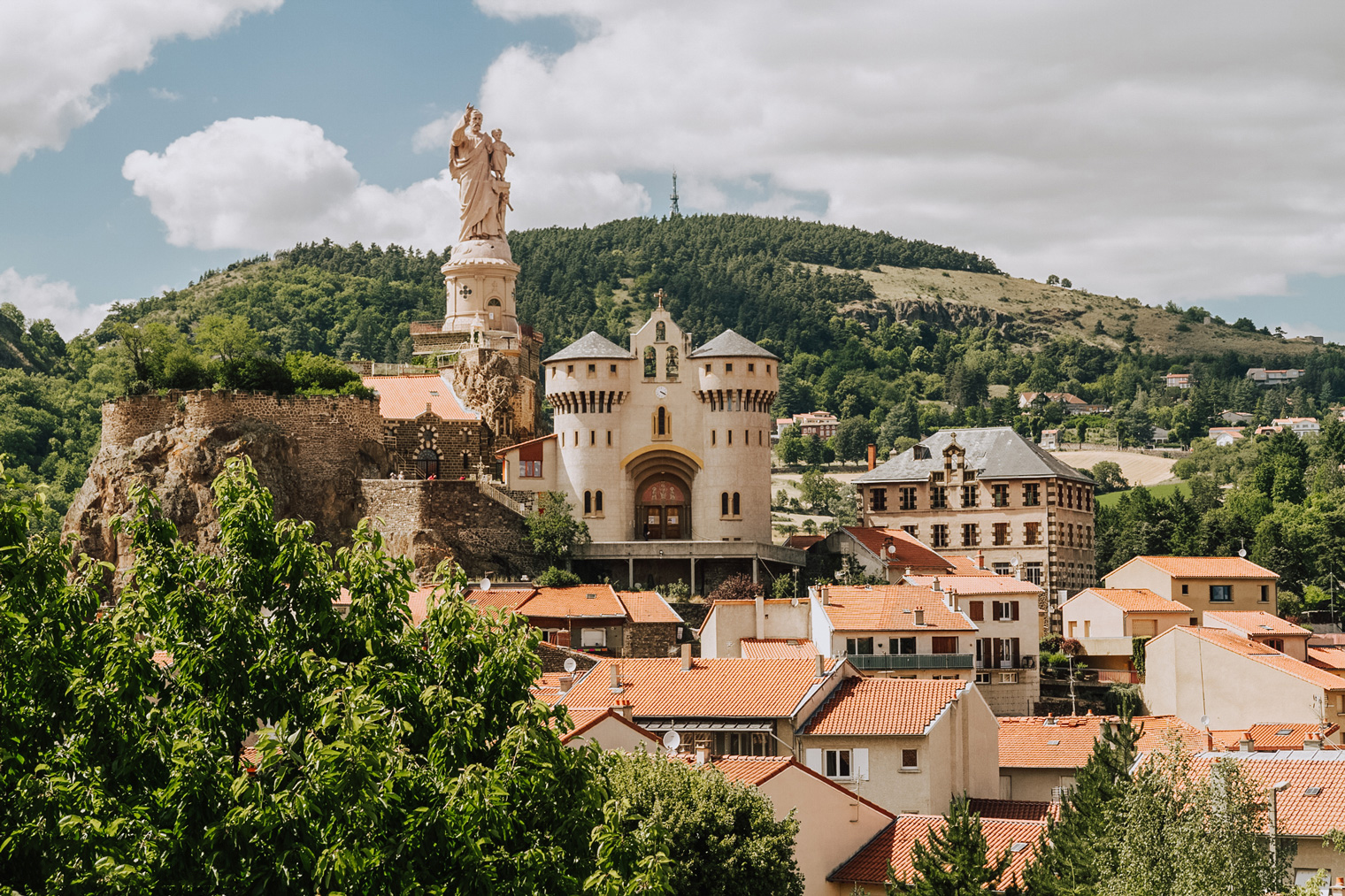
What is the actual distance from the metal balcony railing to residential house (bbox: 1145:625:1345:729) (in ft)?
27.7

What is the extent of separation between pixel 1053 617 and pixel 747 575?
56.8 feet

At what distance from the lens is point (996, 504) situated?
86000mm

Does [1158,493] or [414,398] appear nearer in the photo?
[414,398]

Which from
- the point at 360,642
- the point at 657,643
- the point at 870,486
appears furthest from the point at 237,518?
the point at 870,486

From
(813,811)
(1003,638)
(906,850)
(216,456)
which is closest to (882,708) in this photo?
(906,850)

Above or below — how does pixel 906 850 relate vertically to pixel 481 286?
below

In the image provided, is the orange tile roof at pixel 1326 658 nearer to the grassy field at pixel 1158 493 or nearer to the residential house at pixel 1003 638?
the residential house at pixel 1003 638

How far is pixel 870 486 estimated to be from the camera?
89.1m

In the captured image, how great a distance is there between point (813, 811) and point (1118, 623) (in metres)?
40.8

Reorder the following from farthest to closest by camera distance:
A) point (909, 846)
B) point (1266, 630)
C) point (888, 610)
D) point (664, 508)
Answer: point (664, 508) → point (1266, 630) → point (888, 610) → point (909, 846)

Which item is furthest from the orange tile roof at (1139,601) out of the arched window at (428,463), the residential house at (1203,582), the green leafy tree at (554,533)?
the arched window at (428,463)

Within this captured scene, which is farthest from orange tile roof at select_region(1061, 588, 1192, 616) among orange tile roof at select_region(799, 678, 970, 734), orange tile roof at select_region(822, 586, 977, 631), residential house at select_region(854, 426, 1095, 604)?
orange tile roof at select_region(799, 678, 970, 734)

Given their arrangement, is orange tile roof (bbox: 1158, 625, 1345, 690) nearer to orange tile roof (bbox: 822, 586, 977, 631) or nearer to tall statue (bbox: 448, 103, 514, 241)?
orange tile roof (bbox: 822, 586, 977, 631)

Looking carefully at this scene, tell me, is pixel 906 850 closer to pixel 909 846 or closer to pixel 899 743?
pixel 909 846
